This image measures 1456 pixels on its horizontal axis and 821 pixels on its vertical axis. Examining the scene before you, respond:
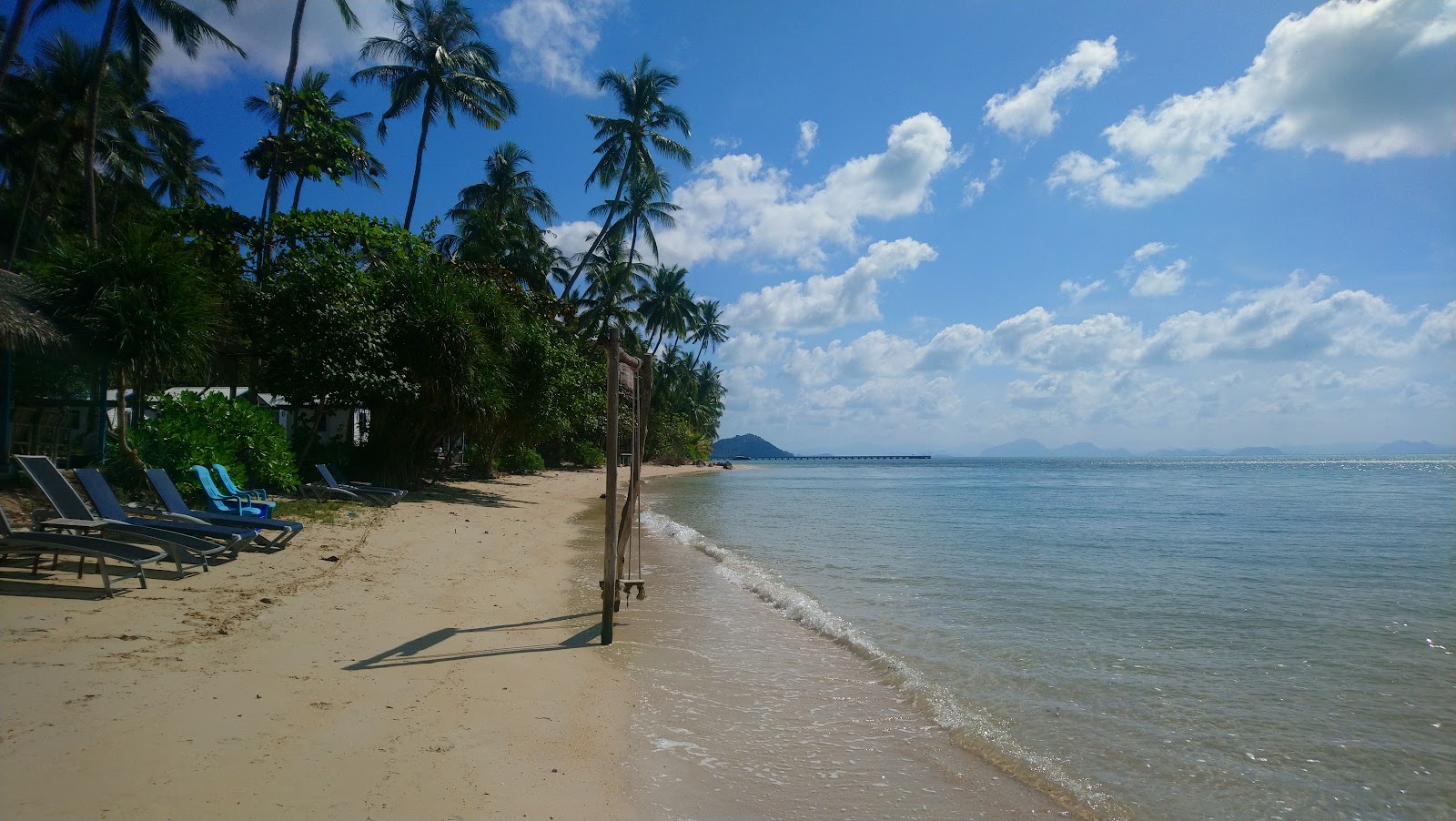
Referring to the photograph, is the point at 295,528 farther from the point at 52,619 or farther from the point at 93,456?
the point at 93,456

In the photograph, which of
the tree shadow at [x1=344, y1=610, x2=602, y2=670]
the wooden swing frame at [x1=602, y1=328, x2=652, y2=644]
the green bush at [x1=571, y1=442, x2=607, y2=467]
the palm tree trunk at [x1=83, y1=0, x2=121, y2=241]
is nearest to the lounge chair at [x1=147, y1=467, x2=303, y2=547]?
the tree shadow at [x1=344, y1=610, x2=602, y2=670]

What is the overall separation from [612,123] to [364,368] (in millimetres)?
19739

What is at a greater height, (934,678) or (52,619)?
(52,619)

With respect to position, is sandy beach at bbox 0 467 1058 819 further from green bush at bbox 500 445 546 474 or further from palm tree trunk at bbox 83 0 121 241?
green bush at bbox 500 445 546 474

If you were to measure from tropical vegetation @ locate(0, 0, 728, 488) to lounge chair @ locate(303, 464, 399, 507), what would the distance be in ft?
1.92

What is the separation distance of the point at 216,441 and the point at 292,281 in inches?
196

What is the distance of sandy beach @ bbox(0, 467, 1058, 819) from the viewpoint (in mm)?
3410

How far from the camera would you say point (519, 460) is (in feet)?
97.8

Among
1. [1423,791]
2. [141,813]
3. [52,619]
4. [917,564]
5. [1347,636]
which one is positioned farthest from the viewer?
[917,564]

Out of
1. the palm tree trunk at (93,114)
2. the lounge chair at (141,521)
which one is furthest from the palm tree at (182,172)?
the lounge chair at (141,521)

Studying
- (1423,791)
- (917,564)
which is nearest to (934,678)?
(1423,791)

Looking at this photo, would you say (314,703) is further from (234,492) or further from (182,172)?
(182,172)

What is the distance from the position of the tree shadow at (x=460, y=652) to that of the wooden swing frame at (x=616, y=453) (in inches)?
9.8

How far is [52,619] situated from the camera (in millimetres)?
5398
